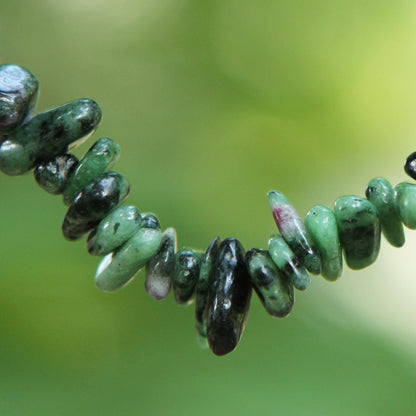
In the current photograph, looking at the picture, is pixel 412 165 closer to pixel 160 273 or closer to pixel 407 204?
pixel 407 204

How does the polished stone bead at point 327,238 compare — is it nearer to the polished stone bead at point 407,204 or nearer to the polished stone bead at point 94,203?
the polished stone bead at point 407,204

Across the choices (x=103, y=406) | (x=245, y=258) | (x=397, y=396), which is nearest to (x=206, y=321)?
(x=245, y=258)

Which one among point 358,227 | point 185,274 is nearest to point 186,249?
point 185,274

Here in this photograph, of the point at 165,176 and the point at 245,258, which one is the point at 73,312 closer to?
the point at 165,176

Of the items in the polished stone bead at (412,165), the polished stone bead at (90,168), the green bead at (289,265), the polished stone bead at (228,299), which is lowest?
the polished stone bead at (228,299)

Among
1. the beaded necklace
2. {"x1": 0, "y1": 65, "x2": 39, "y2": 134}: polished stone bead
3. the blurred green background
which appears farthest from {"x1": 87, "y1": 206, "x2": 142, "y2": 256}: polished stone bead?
the blurred green background

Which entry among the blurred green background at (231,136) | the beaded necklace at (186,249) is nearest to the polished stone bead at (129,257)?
the beaded necklace at (186,249)

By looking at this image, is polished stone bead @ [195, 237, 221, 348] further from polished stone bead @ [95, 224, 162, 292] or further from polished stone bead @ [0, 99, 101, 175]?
polished stone bead @ [0, 99, 101, 175]

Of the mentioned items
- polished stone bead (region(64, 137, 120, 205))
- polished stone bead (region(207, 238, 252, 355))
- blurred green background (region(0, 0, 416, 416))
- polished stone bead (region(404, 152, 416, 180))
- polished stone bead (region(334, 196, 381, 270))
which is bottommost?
polished stone bead (region(207, 238, 252, 355))
